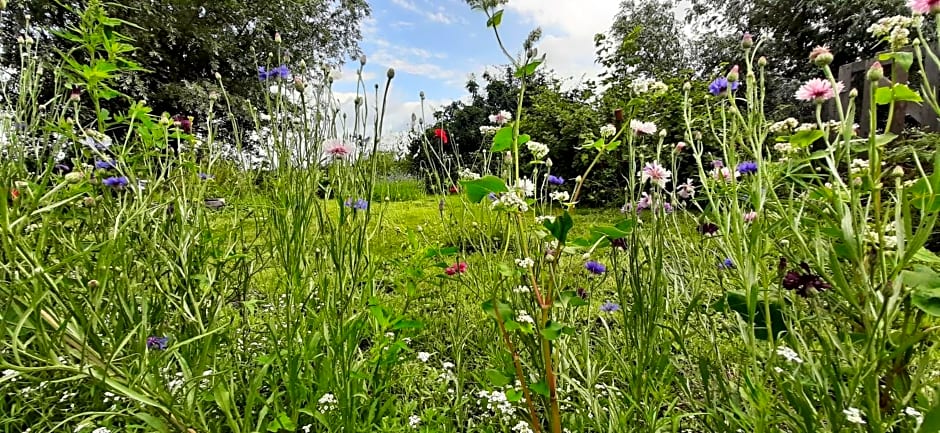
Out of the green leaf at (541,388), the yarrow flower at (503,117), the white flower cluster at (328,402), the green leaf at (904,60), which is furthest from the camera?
the yarrow flower at (503,117)

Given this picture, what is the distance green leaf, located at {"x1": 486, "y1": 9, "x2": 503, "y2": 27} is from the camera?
0.79 metres

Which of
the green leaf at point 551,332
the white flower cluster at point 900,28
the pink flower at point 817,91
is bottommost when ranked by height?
the green leaf at point 551,332

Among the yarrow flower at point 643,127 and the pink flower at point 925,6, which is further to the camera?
the yarrow flower at point 643,127

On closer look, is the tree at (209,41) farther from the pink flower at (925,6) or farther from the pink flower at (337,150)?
the pink flower at (925,6)

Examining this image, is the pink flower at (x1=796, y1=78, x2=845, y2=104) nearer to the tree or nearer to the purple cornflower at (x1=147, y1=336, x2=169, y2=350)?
the purple cornflower at (x1=147, y1=336, x2=169, y2=350)

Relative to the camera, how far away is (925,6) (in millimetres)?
620

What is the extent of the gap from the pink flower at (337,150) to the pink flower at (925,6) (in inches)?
41.4

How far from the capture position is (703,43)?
1092 centimetres

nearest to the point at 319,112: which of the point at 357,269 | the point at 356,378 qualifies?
the point at 357,269

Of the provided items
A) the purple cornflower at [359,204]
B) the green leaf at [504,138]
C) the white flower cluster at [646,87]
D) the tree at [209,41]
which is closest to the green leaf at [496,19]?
the green leaf at [504,138]

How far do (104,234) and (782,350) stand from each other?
1.32 metres

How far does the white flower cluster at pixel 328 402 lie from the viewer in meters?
0.92

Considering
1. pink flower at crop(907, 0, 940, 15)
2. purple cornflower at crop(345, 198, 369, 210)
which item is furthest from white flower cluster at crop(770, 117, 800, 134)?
purple cornflower at crop(345, 198, 369, 210)

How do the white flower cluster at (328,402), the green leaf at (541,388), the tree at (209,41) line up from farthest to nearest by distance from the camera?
the tree at (209,41) → the white flower cluster at (328,402) → the green leaf at (541,388)
